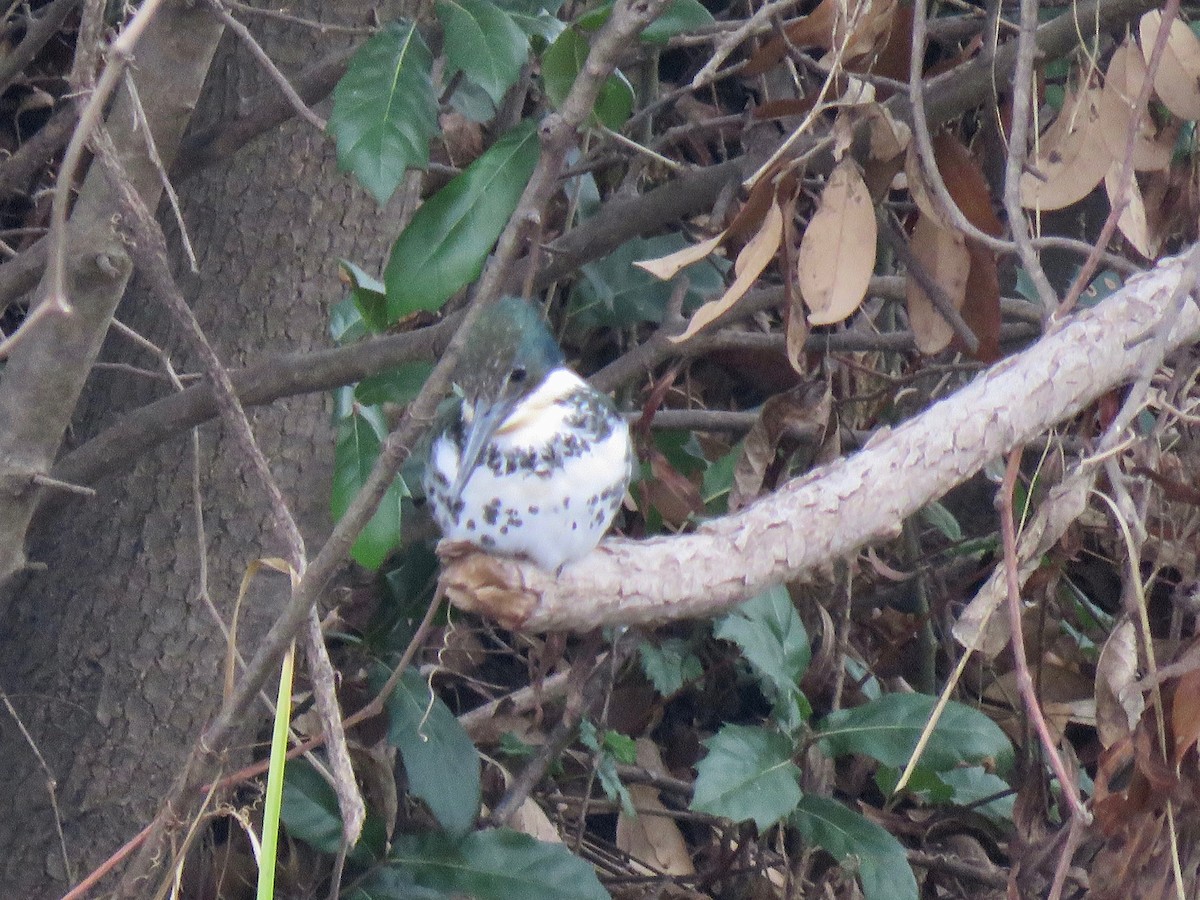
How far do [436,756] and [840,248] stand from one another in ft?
3.14

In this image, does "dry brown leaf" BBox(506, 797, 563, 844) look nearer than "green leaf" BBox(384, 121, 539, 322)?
No

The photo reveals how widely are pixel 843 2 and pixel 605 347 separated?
4.03ft

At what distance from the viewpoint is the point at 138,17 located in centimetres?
98

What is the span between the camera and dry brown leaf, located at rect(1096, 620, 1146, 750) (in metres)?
1.72

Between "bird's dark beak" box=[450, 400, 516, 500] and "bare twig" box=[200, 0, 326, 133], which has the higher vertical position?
"bare twig" box=[200, 0, 326, 133]

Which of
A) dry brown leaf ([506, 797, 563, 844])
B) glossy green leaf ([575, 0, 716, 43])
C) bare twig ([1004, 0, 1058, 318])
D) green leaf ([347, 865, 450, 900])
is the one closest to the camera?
bare twig ([1004, 0, 1058, 318])

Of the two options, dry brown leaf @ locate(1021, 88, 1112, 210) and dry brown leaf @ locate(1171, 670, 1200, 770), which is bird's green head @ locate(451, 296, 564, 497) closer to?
dry brown leaf @ locate(1021, 88, 1112, 210)

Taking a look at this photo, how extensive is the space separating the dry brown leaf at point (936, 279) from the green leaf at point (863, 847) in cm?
74

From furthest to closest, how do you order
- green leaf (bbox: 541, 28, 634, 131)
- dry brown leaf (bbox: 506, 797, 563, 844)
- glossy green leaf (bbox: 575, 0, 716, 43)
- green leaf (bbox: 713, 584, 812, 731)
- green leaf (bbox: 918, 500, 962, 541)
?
1. green leaf (bbox: 918, 500, 962, 541)
2. dry brown leaf (bbox: 506, 797, 563, 844)
3. green leaf (bbox: 713, 584, 812, 731)
4. glossy green leaf (bbox: 575, 0, 716, 43)
5. green leaf (bbox: 541, 28, 634, 131)

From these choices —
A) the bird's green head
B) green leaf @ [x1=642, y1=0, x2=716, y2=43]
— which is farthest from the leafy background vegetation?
the bird's green head

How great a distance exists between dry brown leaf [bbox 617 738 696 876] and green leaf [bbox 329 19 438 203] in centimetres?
150

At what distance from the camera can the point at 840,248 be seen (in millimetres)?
1904

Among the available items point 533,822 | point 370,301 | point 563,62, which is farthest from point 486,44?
point 533,822

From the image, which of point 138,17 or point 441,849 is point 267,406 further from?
point 138,17
